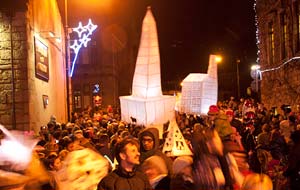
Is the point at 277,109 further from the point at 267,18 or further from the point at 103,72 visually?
the point at 103,72

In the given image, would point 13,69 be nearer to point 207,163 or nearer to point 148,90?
point 148,90

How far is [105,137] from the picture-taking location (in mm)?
10531

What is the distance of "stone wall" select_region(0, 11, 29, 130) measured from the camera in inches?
626

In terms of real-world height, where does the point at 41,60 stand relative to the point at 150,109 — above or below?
above

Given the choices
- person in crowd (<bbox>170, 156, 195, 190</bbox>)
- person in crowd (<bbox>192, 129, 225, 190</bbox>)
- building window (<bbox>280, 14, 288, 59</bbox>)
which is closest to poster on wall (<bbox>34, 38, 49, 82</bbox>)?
building window (<bbox>280, 14, 288, 59</bbox>)

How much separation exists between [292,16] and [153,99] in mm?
15121

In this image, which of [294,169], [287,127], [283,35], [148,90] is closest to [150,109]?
[148,90]

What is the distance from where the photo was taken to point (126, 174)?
543 centimetres

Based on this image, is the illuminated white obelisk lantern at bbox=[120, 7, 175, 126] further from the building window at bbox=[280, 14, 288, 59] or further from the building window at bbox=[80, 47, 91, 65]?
the building window at bbox=[80, 47, 91, 65]

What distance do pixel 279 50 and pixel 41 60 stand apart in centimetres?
1344

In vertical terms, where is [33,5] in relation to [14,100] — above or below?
above

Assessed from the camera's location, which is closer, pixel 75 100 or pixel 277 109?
pixel 277 109

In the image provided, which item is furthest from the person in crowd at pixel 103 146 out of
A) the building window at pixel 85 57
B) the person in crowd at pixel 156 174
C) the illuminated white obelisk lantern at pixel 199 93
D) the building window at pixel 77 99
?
the building window at pixel 85 57

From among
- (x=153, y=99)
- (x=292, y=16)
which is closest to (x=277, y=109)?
(x=292, y=16)
